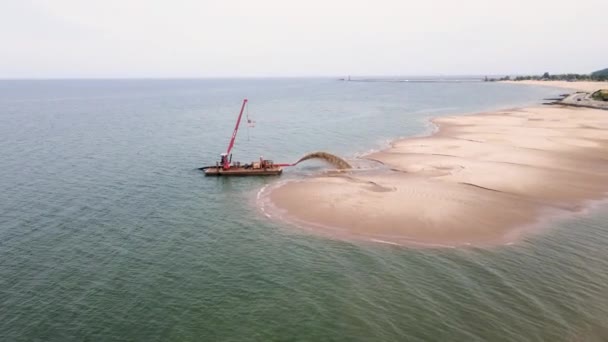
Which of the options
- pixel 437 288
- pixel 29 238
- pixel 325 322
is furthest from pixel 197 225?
pixel 437 288

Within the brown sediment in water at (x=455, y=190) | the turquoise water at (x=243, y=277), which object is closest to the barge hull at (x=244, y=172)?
the brown sediment in water at (x=455, y=190)

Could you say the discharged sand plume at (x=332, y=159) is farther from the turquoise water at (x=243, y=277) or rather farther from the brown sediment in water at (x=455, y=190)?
the turquoise water at (x=243, y=277)

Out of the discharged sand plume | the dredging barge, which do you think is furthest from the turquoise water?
the discharged sand plume

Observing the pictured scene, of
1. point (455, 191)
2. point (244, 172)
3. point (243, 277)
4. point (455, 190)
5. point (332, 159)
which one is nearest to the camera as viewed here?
point (243, 277)

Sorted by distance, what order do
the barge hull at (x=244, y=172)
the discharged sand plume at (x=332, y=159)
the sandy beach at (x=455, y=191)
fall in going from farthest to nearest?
the discharged sand plume at (x=332, y=159) → the barge hull at (x=244, y=172) → the sandy beach at (x=455, y=191)

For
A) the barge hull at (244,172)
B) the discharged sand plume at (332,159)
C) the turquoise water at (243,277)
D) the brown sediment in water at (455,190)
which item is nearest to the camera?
the turquoise water at (243,277)

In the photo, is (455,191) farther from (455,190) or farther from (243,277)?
(243,277)

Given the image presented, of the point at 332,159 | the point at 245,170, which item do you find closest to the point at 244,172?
the point at 245,170
